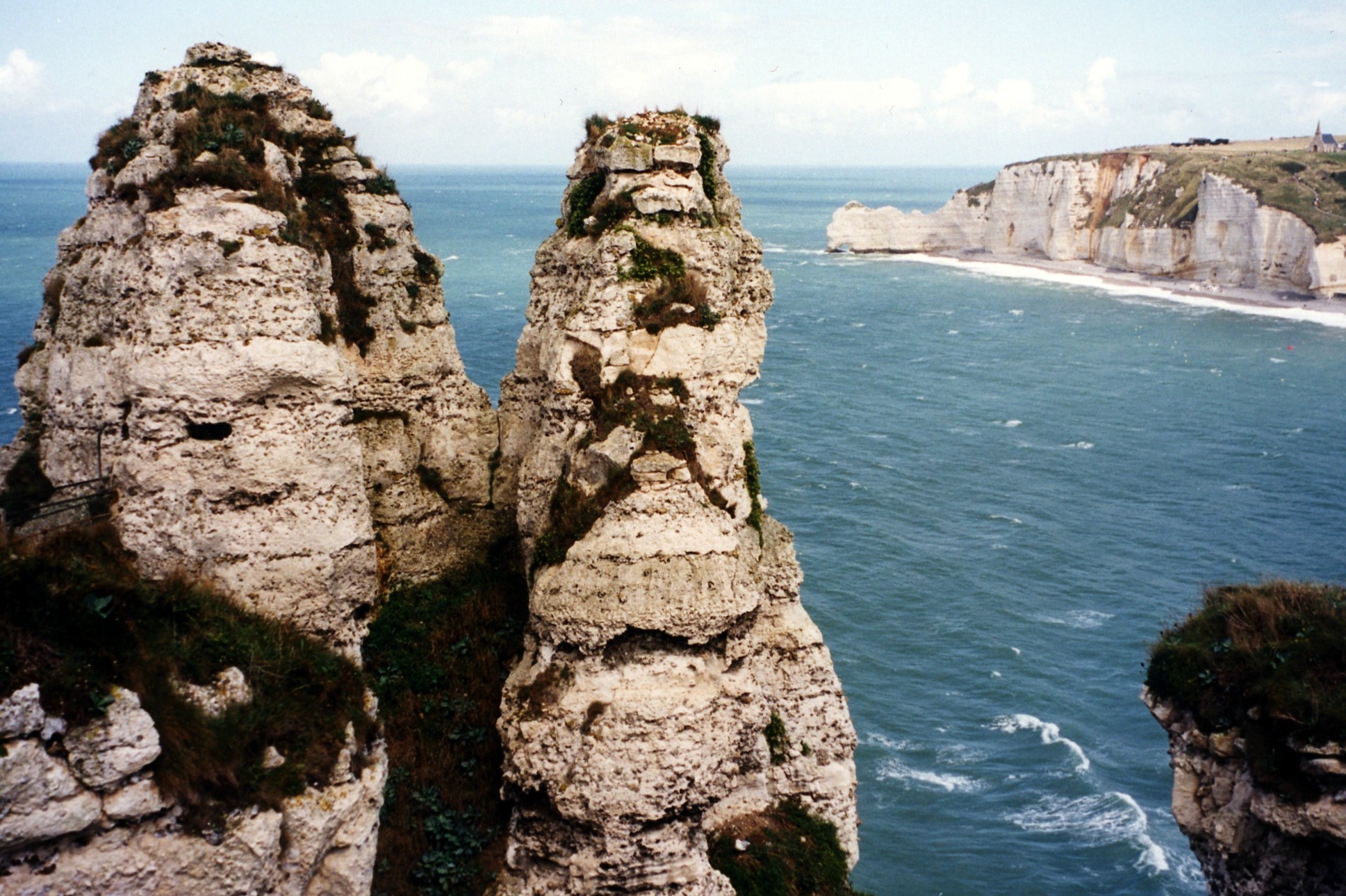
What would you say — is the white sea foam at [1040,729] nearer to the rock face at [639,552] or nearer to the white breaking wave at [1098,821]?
the white breaking wave at [1098,821]

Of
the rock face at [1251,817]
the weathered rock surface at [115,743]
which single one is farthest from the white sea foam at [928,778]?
the weathered rock surface at [115,743]

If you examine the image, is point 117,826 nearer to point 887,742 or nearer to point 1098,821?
Answer: point 887,742

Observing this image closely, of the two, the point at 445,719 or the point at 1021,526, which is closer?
the point at 445,719

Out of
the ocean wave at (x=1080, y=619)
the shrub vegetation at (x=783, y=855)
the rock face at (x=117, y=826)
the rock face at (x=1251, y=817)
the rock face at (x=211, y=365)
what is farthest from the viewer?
the ocean wave at (x=1080, y=619)

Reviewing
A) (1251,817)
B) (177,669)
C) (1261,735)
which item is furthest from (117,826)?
(1251,817)

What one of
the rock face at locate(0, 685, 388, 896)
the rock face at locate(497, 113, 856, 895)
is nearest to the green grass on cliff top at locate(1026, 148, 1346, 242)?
the rock face at locate(497, 113, 856, 895)

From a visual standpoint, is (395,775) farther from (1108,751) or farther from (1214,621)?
(1108,751)
